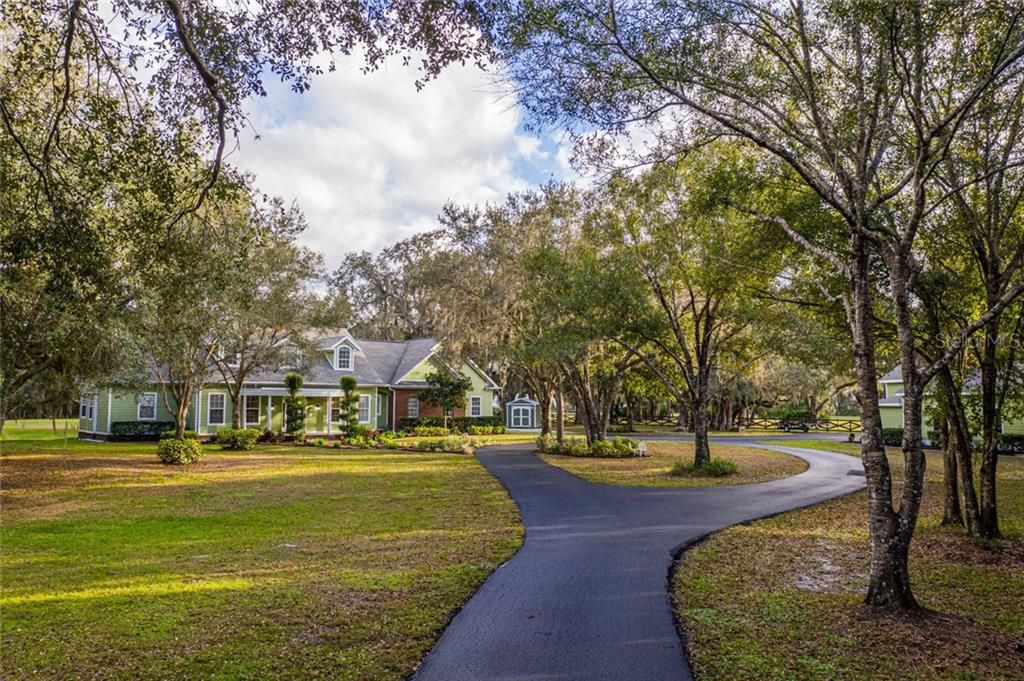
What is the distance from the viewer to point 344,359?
108 ft

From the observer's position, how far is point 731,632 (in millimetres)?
5273

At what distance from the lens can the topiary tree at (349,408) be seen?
28.6m

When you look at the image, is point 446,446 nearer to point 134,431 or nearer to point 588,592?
point 134,431

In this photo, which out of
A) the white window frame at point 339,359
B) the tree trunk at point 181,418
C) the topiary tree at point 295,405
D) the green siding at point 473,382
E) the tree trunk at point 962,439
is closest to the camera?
the tree trunk at point 962,439

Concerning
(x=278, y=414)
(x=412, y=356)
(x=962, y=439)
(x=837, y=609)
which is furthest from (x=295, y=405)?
(x=837, y=609)

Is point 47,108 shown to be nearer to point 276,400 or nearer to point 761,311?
point 761,311

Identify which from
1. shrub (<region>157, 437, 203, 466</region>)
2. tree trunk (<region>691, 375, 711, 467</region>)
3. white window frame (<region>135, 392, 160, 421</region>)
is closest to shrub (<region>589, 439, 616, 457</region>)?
tree trunk (<region>691, 375, 711, 467</region>)

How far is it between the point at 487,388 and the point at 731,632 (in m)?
Result: 33.4

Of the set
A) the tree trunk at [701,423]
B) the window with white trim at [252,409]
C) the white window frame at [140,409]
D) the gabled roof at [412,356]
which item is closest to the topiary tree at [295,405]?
the window with white trim at [252,409]

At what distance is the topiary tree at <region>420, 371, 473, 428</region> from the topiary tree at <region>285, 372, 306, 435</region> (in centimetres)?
694

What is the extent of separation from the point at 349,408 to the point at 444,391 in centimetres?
595

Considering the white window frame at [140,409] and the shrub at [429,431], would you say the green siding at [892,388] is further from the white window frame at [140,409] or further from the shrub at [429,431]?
the white window frame at [140,409]

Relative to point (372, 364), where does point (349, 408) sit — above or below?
below

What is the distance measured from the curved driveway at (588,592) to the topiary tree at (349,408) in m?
17.1
